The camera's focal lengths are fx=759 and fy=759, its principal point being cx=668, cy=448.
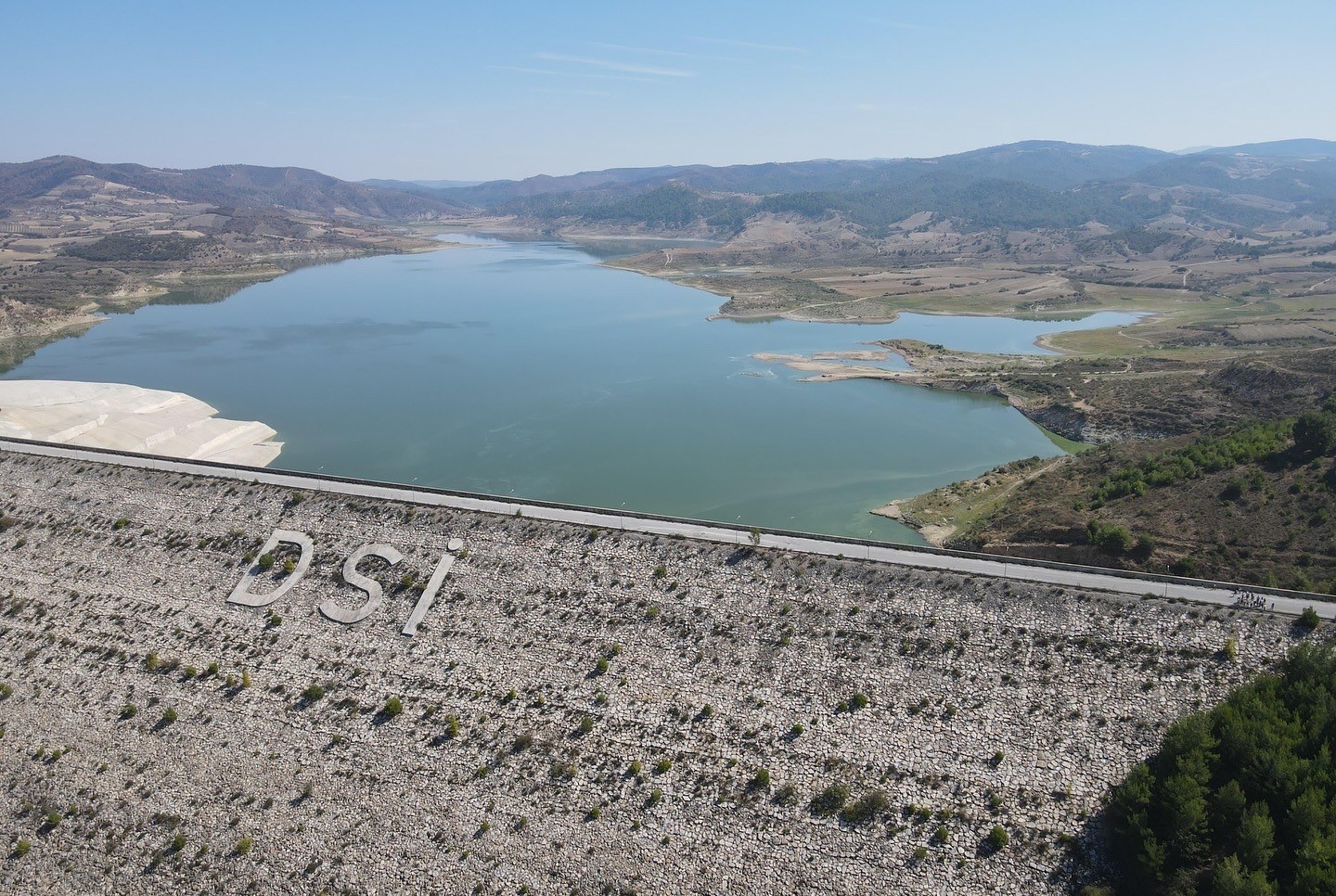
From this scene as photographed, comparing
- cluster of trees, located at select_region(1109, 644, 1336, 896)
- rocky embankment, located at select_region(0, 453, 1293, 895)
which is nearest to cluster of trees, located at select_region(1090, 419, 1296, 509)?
rocky embankment, located at select_region(0, 453, 1293, 895)

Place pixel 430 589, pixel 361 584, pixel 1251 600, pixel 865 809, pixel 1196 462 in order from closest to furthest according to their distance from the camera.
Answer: pixel 865 809 → pixel 1251 600 → pixel 430 589 → pixel 361 584 → pixel 1196 462

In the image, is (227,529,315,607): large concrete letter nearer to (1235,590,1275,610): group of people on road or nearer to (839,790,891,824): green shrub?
(839,790,891,824): green shrub

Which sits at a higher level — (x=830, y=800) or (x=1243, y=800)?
(x=1243, y=800)

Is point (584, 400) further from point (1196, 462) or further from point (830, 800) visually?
point (830, 800)

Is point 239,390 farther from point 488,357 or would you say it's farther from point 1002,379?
point 1002,379

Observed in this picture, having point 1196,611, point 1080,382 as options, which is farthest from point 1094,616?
point 1080,382

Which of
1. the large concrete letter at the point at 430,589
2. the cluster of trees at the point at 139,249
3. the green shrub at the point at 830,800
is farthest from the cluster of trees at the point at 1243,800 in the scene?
the cluster of trees at the point at 139,249

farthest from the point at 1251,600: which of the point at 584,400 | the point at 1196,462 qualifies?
the point at 584,400
